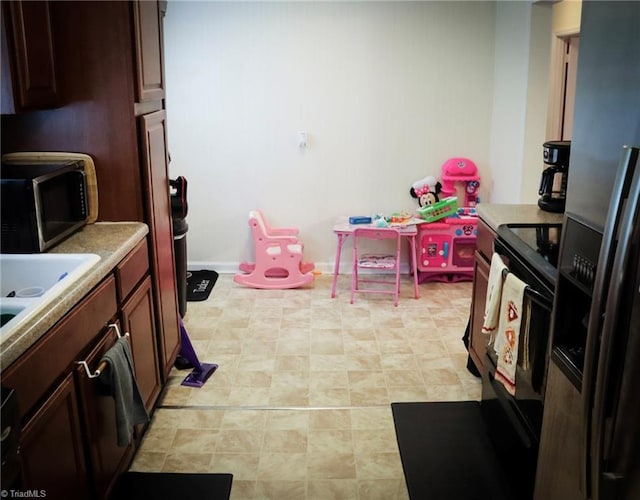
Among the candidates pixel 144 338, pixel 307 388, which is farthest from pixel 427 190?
pixel 144 338

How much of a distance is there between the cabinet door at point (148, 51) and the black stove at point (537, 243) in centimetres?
156

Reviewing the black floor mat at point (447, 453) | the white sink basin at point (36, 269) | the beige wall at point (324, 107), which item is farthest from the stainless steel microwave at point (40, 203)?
the beige wall at point (324, 107)

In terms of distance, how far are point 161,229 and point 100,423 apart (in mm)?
1073

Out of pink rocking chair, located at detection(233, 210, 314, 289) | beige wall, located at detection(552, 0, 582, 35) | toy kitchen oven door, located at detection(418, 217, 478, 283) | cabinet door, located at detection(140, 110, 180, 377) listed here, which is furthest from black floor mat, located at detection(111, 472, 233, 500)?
beige wall, located at detection(552, 0, 582, 35)

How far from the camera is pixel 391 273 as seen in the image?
4766mm

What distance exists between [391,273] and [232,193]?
4.49 feet

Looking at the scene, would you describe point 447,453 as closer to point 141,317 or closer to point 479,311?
point 479,311

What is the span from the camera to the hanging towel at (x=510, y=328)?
2.02 meters

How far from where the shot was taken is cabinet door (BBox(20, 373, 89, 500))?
1.51 meters

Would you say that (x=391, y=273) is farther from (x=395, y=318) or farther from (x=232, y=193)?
(x=232, y=193)

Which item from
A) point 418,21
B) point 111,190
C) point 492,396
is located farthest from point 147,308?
point 418,21

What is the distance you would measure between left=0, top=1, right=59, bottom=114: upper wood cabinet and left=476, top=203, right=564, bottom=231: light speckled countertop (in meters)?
1.87

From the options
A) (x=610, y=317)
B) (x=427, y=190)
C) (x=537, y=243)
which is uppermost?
(x=610, y=317)

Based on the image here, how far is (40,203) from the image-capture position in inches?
81.5
